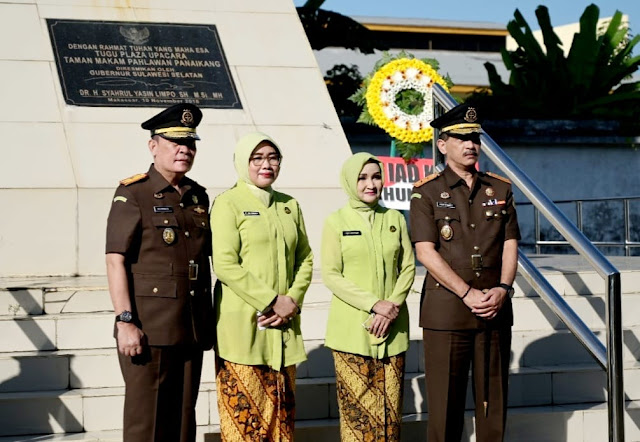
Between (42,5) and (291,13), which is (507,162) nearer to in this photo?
(291,13)

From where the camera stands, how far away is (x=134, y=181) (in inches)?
159

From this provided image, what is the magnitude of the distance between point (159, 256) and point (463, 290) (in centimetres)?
127

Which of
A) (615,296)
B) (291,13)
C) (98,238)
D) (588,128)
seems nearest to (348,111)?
(588,128)

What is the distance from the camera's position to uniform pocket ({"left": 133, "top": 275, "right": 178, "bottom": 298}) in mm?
3961

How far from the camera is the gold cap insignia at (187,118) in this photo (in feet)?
13.2

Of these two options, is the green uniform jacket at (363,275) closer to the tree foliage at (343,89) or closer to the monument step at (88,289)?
the monument step at (88,289)

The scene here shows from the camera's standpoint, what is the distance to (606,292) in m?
4.24

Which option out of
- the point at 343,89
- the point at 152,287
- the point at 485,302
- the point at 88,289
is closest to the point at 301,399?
the point at 485,302

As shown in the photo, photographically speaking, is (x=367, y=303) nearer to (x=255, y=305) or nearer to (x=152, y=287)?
(x=255, y=305)

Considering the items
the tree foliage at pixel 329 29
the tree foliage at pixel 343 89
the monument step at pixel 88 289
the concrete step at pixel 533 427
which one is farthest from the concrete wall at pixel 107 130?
the tree foliage at pixel 329 29

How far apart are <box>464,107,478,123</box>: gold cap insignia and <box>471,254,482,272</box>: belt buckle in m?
0.59

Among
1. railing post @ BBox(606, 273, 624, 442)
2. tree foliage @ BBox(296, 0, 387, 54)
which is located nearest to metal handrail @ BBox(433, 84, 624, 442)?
railing post @ BBox(606, 273, 624, 442)

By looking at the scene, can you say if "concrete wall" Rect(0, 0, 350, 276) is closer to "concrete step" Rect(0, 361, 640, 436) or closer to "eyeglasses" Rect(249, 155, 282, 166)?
"concrete step" Rect(0, 361, 640, 436)

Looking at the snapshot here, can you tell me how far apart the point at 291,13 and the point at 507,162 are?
12.5ft
